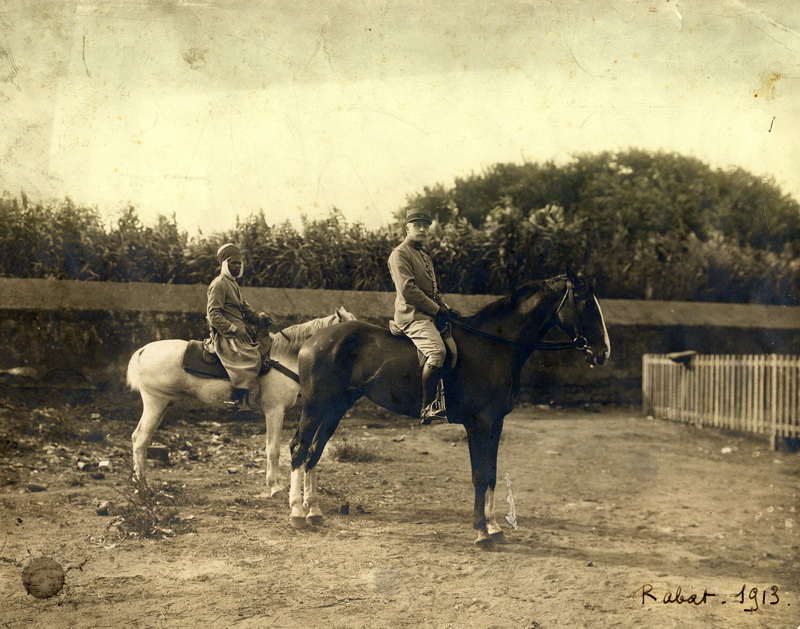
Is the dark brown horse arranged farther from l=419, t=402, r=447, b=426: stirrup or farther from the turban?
the turban

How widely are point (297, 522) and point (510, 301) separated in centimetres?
249

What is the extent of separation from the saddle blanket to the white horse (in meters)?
0.04

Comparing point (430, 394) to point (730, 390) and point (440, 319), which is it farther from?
point (730, 390)

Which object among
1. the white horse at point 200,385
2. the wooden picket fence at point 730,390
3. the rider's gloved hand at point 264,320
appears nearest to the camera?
the white horse at point 200,385

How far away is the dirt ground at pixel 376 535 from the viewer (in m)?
4.47

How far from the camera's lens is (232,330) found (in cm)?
573

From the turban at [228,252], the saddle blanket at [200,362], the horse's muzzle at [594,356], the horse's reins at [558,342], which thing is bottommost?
the saddle blanket at [200,362]

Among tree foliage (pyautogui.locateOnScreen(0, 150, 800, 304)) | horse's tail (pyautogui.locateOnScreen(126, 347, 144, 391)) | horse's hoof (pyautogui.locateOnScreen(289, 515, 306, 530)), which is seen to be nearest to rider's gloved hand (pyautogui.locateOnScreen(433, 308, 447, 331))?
tree foliage (pyautogui.locateOnScreen(0, 150, 800, 304))

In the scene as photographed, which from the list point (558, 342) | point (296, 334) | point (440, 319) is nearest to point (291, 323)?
point (296, 334)

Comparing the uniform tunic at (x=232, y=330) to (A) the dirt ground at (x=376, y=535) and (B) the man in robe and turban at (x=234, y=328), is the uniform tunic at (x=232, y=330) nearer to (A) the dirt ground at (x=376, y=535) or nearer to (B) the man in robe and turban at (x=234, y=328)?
(B) the man in robe and turban at (x=234, y=328)

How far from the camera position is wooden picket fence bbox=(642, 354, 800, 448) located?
26.3ft

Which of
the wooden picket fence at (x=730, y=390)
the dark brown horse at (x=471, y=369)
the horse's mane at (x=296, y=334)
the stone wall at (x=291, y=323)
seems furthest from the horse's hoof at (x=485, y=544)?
the wooden picket fence at (x=730, y=390)

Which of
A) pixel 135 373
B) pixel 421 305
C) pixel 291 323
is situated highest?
pixel 421 305

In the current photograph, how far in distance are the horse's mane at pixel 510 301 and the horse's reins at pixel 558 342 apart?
0.34ft
